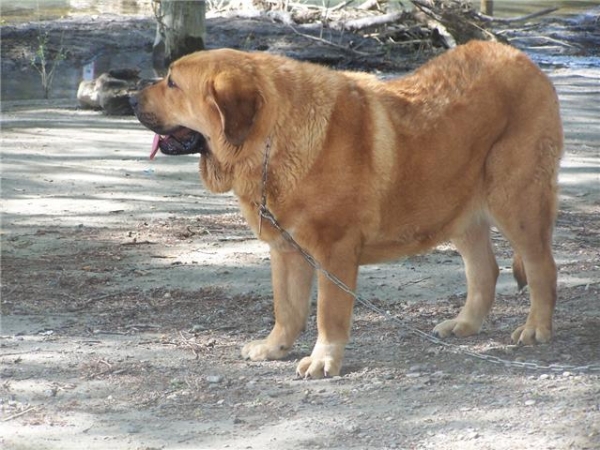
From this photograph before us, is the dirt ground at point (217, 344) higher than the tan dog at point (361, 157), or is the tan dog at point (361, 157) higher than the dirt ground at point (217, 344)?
the tan dog at point (361, 157)

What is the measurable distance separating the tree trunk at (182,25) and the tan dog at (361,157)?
1067 centimetres

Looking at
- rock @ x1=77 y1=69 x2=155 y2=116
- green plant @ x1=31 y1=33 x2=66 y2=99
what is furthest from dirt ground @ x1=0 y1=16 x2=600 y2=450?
green plant @ x1=31 y1=33 x2=66 y2=99

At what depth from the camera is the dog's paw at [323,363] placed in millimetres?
5586

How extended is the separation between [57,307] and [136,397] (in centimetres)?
170

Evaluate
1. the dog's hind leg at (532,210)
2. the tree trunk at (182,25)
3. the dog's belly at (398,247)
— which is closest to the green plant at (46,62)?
the tree trunk at (182,25)

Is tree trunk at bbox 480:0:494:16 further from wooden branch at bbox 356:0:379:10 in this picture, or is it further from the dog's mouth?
the dog's mouth

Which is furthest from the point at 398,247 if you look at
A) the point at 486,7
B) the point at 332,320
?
the point at 486,7

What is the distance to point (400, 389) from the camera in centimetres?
535

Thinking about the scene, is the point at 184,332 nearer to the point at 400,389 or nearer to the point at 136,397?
the point at 136,397

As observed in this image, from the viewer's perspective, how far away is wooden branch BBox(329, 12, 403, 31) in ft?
60.8

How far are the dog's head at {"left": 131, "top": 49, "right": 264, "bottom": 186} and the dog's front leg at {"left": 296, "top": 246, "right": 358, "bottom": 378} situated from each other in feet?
2.59

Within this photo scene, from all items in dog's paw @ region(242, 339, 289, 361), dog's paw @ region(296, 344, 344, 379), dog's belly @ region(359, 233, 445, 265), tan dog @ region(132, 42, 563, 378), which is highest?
tan dog @ region(132, 42, 563, 378)

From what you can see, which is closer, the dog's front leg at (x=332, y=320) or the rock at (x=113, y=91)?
the dog's front leg at (x=332, y=320)

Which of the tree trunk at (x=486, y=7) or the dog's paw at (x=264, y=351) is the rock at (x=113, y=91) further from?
the tree trunk at (x=486, y=7)
